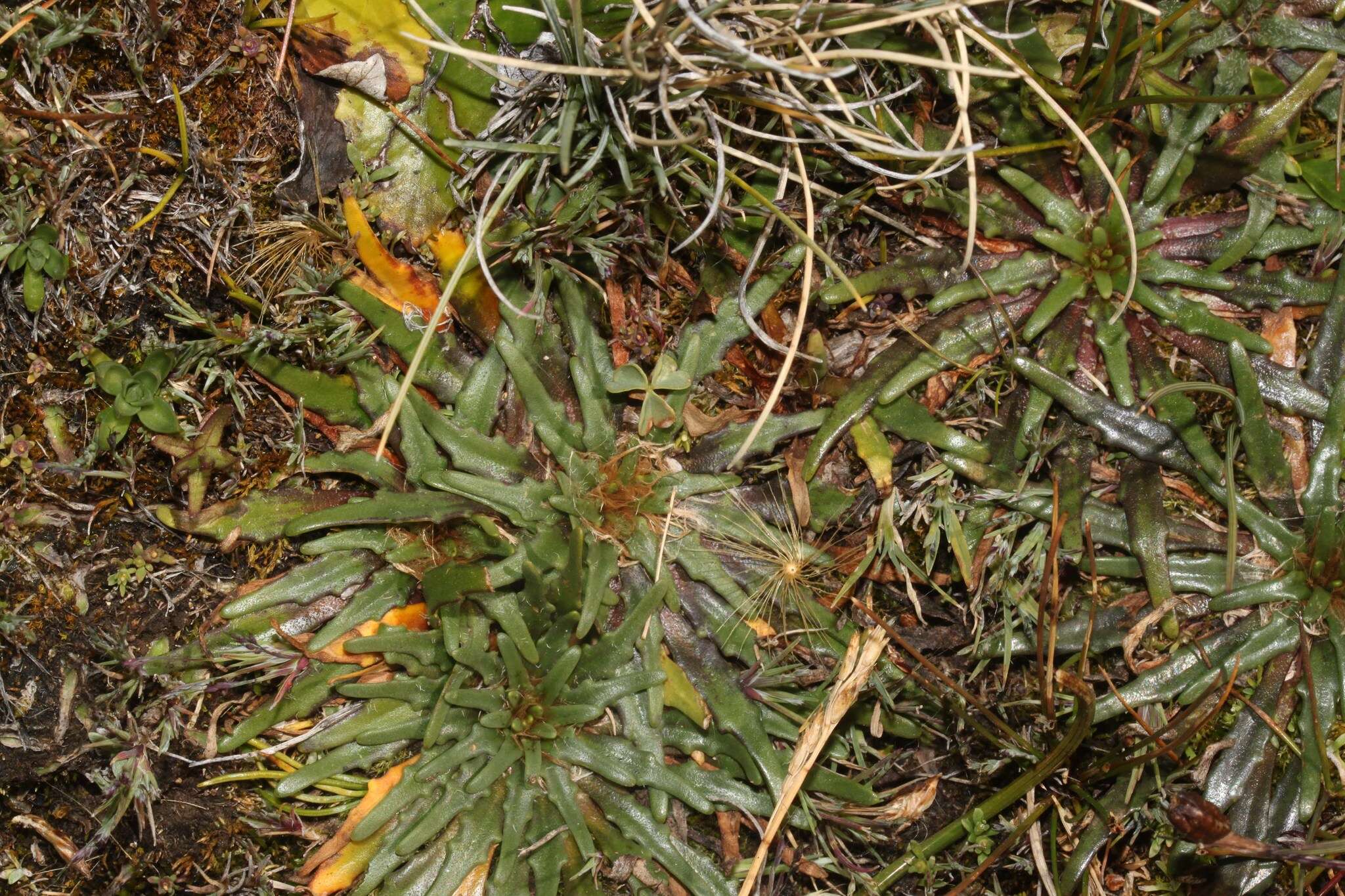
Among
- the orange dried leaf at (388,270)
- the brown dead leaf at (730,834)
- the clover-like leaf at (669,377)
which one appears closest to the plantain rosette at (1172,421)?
the clover-like leaf at (669,377)

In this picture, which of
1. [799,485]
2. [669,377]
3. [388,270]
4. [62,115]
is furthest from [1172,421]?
[62,115]

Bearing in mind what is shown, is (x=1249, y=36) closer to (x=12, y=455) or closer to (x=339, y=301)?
(x=339, y=301)

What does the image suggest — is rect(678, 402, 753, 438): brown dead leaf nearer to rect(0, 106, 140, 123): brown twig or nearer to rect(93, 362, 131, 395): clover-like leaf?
rect(93, 362, 131, 395): clover-like leaf

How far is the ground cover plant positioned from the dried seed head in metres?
0.27

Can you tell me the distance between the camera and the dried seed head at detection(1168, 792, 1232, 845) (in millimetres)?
1988

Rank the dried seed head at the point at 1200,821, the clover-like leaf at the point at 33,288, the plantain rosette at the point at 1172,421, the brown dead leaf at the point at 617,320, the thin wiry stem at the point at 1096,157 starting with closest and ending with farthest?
the dried seed head at the point at 1200,821, the thin wiry stem at the point at 1096,157, the clover-like leaf at the point at 33,288, the plantain rosette at the point at 1172,421, the brown dead leaf at the point at 617,320

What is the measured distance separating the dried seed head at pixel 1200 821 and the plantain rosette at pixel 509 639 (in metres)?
0.72

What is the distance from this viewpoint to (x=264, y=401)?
2469 millimetres

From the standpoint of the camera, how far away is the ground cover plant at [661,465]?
2336mm

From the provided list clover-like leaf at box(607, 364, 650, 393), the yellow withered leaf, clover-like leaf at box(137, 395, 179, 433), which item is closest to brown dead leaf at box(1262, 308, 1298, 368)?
clover-like leaf at box(607, 364, 650, 393)

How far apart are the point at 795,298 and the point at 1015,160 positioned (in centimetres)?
69

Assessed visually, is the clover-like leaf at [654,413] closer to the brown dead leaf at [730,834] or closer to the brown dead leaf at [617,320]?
the brown dead leaf at [617,320]

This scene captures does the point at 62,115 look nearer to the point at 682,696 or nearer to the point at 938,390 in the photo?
the point at 682,696

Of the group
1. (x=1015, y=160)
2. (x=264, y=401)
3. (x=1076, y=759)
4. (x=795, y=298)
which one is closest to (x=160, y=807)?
(x=264, y=401)
